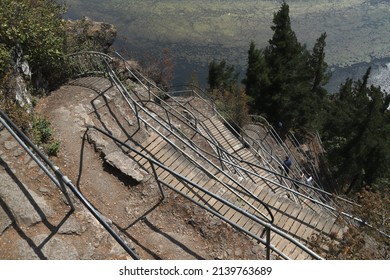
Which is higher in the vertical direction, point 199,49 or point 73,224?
point 73,224

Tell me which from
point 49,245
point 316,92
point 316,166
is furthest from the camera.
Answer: point 316,92

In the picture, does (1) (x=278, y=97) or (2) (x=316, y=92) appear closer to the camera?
(1) (x=278, y=97)

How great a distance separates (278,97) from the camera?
1097 inches

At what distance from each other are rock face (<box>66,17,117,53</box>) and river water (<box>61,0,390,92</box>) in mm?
18703

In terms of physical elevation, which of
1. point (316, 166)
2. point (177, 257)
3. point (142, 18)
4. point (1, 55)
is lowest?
point (316, 166)

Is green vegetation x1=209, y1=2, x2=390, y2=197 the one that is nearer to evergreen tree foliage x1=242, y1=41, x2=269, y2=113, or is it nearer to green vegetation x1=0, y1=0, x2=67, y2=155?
evergreen tree foliage x1=242, y1=41, x2=269, y2=113

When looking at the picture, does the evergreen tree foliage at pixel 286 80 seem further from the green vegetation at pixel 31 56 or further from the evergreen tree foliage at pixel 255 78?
the green vegetation at pixel 31 56

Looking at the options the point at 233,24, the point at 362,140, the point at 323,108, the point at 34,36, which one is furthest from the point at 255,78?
the point at 34,36

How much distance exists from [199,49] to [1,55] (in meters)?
37.3


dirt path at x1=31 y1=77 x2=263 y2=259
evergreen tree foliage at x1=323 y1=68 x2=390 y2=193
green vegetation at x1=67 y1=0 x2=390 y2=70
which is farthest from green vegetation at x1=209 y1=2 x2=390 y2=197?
dirt path at x1=31 y1=77 x2=263 y2=259

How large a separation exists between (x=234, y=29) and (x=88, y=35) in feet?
111

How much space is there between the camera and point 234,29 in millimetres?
49438

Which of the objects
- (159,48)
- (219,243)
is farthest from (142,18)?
(219,243)

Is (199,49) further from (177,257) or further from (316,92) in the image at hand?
(177,257)
